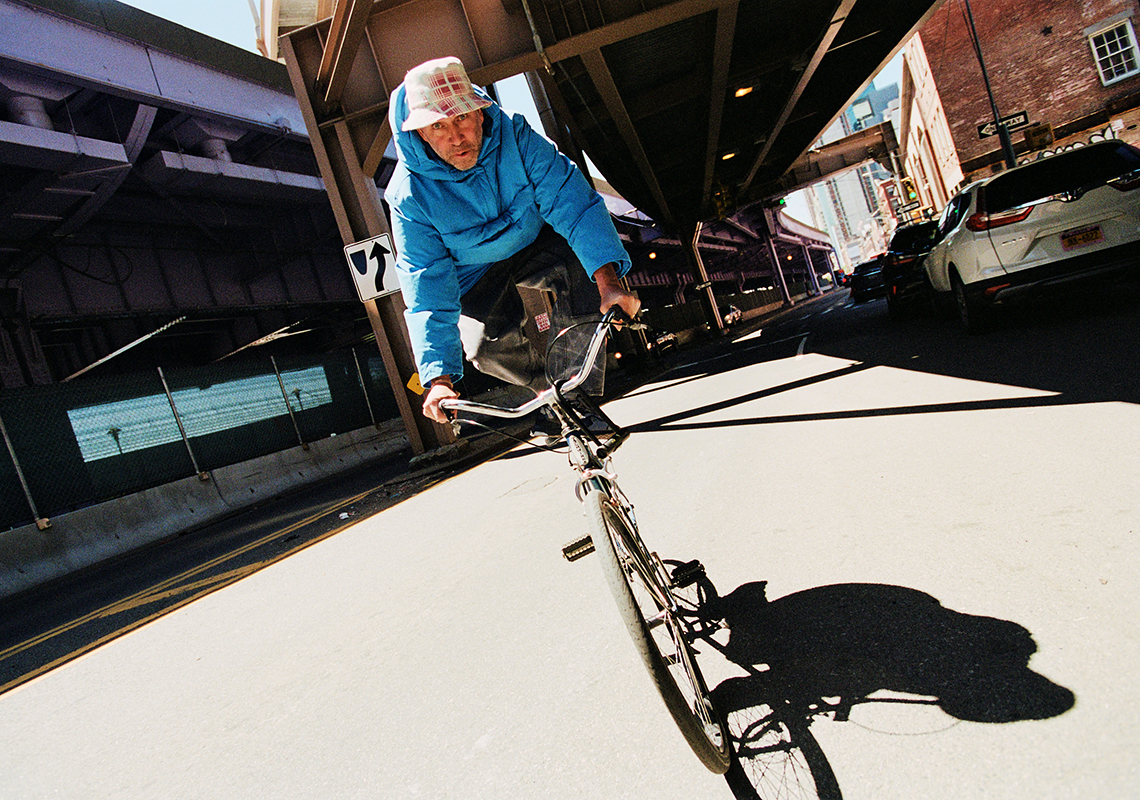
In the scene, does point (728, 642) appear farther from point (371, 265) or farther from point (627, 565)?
point (371, 265)

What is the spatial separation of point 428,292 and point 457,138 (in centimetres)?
60

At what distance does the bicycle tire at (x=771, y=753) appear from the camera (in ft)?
5.81

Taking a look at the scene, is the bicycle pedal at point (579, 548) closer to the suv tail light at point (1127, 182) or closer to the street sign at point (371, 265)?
the suv tail light at point (1127, 182)

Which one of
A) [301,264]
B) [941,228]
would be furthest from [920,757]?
[301,264]

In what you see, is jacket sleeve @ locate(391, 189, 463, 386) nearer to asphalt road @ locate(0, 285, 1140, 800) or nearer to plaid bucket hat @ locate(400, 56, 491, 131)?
plaid bucket hat @ locate(400, 56, 491, 131)

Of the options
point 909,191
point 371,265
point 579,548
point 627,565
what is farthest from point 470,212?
point 909,191

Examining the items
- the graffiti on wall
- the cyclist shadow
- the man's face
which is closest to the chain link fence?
the man's face

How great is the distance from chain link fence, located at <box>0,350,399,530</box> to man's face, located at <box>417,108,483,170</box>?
35.2ft

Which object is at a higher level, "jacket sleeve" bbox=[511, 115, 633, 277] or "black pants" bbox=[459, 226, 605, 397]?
"jacket sleeve" bbox=[511, 115, 633, 277]

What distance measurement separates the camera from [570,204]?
2.62m

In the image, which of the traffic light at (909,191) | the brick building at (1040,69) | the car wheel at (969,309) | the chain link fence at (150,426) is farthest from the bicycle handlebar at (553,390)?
the traffic light at (909,191)

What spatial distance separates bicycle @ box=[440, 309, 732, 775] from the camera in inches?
66.8

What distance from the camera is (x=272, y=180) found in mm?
17016

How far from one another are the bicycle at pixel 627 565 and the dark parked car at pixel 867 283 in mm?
26381
